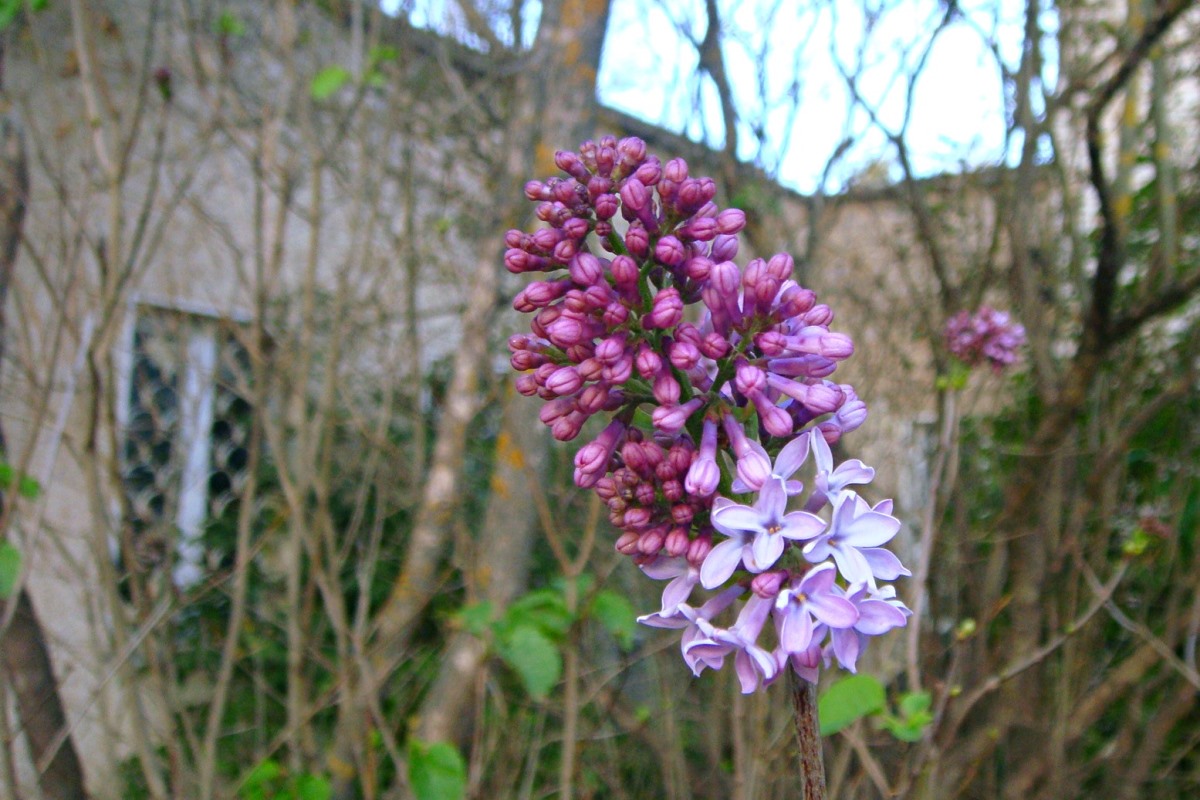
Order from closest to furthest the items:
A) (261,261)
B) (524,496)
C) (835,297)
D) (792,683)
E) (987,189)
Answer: (792,683)
(261,261)
(524,496)
(987,189)
(835,297)

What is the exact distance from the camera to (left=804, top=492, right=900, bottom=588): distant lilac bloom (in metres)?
0.97

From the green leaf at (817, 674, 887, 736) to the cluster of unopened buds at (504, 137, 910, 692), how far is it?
93cm

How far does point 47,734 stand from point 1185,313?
6.14m

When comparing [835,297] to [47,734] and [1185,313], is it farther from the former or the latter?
[47,734]

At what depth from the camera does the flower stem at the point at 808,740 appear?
0.92 metres

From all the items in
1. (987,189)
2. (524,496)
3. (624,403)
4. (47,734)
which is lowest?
(47,734)

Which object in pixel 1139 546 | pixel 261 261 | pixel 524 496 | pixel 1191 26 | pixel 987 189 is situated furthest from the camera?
pixel 987 189

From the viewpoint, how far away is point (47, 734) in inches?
108

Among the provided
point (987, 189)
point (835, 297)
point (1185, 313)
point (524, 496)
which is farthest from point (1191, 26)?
point (524, 496)

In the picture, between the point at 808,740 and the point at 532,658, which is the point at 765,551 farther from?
the point at 532,658

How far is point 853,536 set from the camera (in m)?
0.99

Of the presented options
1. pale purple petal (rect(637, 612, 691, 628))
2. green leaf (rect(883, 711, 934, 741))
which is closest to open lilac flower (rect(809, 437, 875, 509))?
pale purple petal (rect(637, 612, 691, 628))

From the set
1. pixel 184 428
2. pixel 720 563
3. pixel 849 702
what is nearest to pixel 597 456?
pixel 720 563

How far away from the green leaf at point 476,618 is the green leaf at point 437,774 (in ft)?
1.20
